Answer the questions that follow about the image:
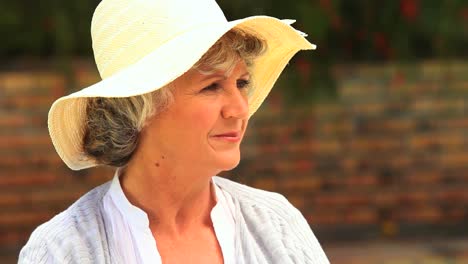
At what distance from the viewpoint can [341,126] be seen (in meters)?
5.90

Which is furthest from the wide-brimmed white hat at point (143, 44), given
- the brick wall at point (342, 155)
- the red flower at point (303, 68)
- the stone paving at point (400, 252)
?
the stone paving at point (400, 252)

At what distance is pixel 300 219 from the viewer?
2312 mm

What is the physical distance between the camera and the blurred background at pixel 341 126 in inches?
216

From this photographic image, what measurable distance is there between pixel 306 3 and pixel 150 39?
10.9 feet

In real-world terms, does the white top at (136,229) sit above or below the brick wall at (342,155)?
above

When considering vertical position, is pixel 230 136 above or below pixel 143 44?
below

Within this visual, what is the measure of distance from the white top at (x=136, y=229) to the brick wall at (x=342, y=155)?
3426 mm

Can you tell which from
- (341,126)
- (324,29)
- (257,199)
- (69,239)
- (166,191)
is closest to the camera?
(69,239)

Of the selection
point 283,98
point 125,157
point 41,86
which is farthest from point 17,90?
point 125,157

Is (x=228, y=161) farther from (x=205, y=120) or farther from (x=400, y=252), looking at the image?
(x=400, y=252)

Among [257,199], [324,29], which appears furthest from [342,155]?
[257,199]

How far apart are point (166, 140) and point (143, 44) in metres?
0.24

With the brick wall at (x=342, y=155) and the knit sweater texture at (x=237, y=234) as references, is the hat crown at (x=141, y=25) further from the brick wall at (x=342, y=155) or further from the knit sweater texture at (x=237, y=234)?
the brick wall at (x=342, y=155)

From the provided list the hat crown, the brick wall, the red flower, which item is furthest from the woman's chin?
the brick wall
